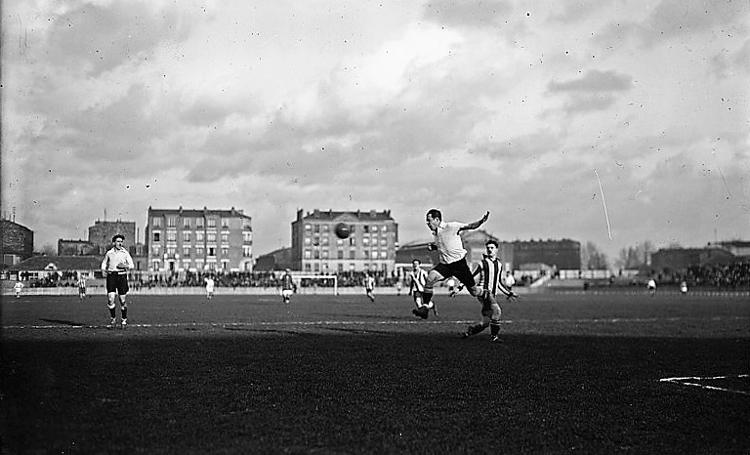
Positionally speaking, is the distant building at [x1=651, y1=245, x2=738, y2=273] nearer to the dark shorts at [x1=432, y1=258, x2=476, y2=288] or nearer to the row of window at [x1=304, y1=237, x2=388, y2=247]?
the row of window at [x1=304, y1=237, x2=388, y2=247]

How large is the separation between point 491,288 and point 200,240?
96638mm

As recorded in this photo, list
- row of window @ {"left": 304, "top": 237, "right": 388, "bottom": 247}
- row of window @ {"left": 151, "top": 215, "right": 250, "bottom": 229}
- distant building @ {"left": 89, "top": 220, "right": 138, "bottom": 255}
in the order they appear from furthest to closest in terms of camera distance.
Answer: row of window @ {"left": 304, "top": 237, "right": 388, "bottom": 247} → row of window @ {"left": 151, "top": 215, "right": 250, "bottom": 229} → distant building @ {"left": 89, "top": 220, "right": 138, "bottom": 255}

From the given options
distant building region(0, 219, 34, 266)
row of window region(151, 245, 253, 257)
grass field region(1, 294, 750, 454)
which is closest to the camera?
grass field region(1, 294, 750, 454)

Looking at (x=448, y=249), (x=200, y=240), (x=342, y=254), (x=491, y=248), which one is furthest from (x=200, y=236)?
(x=448, y=249)

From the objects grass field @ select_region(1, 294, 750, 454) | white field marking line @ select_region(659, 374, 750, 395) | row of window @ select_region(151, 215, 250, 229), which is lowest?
white field marking line @ select_region(659, 374, 750, 395)

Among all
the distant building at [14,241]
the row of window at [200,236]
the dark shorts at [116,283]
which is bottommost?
the dark shorts at [116,283]

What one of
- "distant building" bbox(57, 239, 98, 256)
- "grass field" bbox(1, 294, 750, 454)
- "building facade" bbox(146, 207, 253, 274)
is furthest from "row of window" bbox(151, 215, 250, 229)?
"grass field" bbox(1, 294, 750, 454)

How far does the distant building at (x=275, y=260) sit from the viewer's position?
134113 millimetres

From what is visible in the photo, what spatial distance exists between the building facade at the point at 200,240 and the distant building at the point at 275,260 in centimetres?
1549

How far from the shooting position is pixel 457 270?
1526 cm

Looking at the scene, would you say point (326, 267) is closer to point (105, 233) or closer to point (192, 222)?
point (192, 222)

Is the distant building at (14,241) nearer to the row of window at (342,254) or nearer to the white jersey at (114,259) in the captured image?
the white jersey at (114,259)

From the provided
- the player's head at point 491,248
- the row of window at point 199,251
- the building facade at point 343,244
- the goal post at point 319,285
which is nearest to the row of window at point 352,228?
the building facade at point 343,244

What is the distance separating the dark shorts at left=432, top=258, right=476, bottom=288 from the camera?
15258 mm
